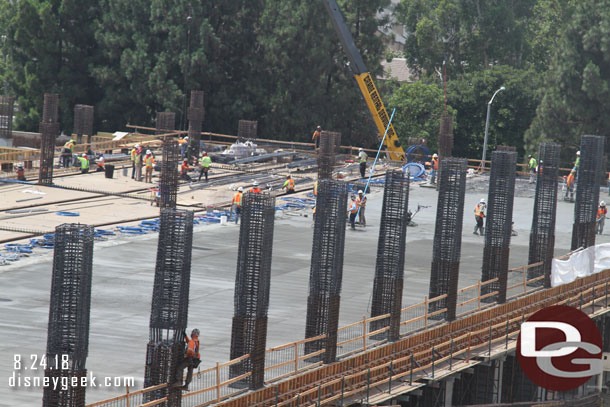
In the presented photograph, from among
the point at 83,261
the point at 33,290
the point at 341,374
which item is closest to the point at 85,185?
the point at 33,290

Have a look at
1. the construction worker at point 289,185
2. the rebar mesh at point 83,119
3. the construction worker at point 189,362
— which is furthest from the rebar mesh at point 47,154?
the construction worker at point 189,362

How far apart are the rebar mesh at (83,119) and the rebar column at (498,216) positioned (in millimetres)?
35169

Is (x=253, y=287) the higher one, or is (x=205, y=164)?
(x=205, y=164)

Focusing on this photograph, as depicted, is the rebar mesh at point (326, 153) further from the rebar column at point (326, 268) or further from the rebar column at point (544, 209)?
the rebar column at point (326, 268)

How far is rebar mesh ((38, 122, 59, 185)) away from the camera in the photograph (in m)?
59.2

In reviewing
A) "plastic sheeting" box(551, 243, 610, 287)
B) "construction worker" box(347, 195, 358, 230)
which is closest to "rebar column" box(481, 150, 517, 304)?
"plastic sheeting" box(551, 243, 610, 287)

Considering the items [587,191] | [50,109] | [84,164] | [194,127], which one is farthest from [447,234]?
[194,127]

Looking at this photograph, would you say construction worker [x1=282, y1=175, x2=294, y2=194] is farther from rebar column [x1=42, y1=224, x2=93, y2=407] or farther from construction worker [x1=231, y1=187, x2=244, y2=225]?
rebar column [x1=42, y1=224, x2=93, y2=407]

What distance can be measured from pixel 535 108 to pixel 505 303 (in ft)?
172

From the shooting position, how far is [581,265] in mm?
44125

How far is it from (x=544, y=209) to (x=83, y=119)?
35237 millimetres

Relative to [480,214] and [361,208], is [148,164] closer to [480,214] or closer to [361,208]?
[361,208]

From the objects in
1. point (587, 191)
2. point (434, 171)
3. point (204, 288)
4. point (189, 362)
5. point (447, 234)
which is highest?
point (587, 191)

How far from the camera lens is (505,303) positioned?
3938cm
